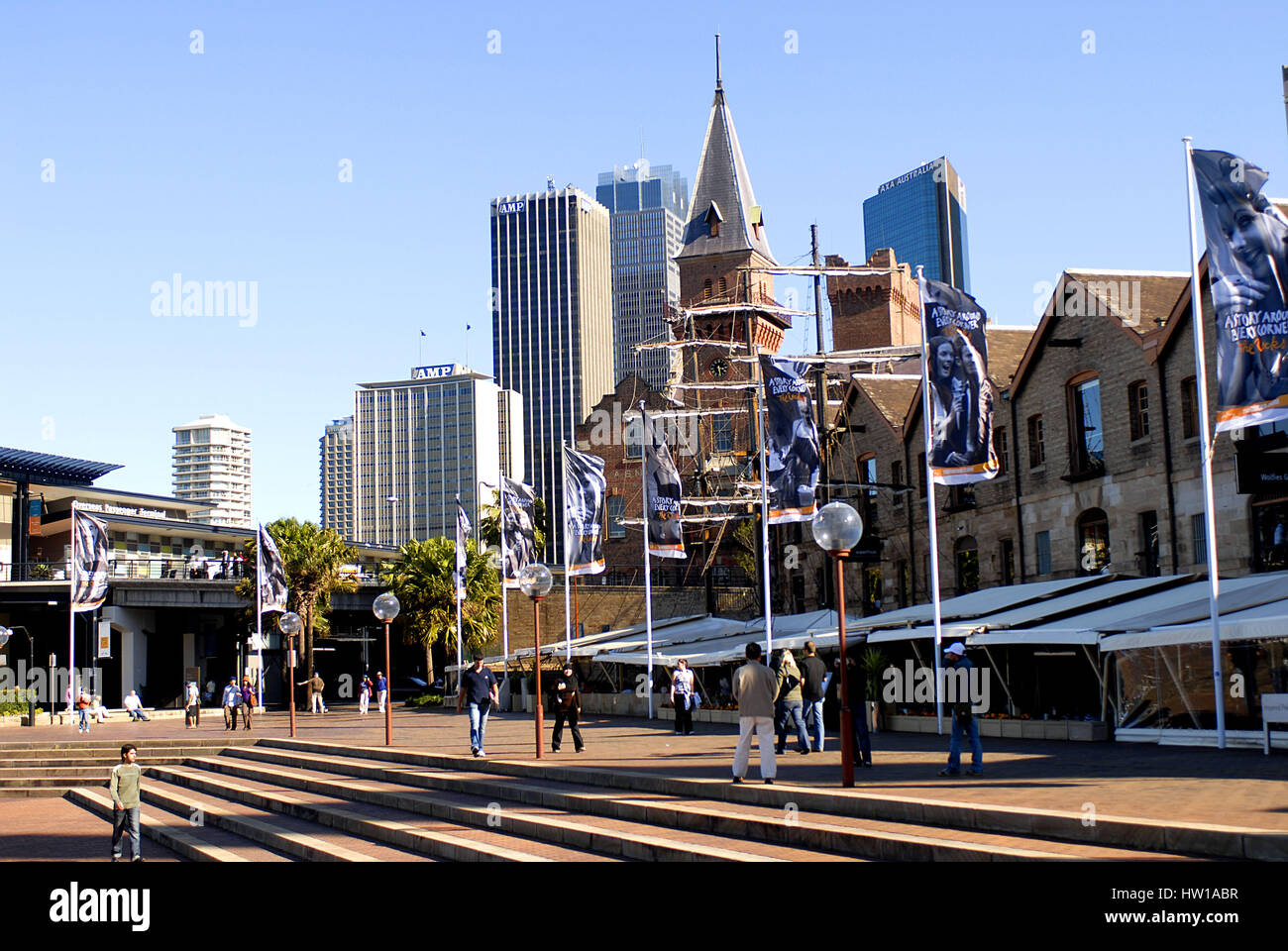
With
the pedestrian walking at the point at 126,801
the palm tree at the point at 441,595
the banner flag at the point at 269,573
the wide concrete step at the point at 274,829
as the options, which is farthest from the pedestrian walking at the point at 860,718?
the palm tree at the point at 441,595

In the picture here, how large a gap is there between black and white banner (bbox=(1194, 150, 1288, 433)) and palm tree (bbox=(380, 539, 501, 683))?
43.6 m

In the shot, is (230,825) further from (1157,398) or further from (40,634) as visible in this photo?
(40,634)

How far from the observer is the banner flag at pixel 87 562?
4128cm

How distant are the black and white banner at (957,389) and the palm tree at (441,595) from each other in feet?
125

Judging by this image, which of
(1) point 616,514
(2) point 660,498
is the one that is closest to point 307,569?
(1) point 616,514

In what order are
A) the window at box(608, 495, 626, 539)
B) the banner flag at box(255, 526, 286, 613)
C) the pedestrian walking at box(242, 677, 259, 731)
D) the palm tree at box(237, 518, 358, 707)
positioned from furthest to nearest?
the window at box(608, 495, 626, 539) < the palm tree at box(237, 518, 358, 707) < the banner flag at box(255, 526, 286, 613) < the pedestrian walking at box(242, 677, 259, 731)

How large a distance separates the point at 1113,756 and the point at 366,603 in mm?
58702

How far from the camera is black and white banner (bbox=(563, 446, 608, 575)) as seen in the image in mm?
33750

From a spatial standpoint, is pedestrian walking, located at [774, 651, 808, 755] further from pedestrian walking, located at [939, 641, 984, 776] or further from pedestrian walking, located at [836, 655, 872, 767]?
pedestrian walking, located at [939, 641, 984, 776]

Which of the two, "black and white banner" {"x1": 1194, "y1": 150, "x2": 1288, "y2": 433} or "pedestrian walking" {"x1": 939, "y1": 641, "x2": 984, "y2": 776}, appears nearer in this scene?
"pedestrian walking" {"x1": 939, "y1": 641, "x2": 984, "y2": 776}

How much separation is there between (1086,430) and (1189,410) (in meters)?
3.80

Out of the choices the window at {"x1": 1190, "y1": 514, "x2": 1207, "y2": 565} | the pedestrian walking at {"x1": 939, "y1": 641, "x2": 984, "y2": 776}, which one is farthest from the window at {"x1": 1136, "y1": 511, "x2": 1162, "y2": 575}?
the pedestrian walking at {"x1": 939, "y1": 641, "x2": 984, "y2": 776}

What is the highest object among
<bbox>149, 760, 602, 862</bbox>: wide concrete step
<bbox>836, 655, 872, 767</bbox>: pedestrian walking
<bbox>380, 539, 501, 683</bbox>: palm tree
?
<bbox>380, 539, 501, 683</bbox>: palm tree
